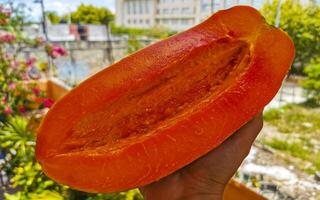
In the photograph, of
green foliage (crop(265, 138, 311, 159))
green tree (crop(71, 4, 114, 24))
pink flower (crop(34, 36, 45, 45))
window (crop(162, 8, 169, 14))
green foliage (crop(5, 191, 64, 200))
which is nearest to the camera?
green foliage (crop(5, 191, 64, 200))

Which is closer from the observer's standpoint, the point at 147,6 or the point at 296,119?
the point at 296,119

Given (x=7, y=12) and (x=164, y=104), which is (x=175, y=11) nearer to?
(x=7, y=12)

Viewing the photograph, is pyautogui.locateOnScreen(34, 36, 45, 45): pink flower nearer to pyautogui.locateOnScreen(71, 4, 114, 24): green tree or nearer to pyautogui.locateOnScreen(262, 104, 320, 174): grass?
pyautogui.locateOnScreen(262, 104, 320, 174): grass

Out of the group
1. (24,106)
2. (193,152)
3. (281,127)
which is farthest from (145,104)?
(281,127)

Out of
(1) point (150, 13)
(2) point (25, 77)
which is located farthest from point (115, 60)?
(1) point (150, 13)

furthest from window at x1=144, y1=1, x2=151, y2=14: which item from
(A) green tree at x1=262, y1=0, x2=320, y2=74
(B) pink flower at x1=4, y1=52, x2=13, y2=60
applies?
(B) pink flower at x1=4, y1=52, x2=13, y2=60
